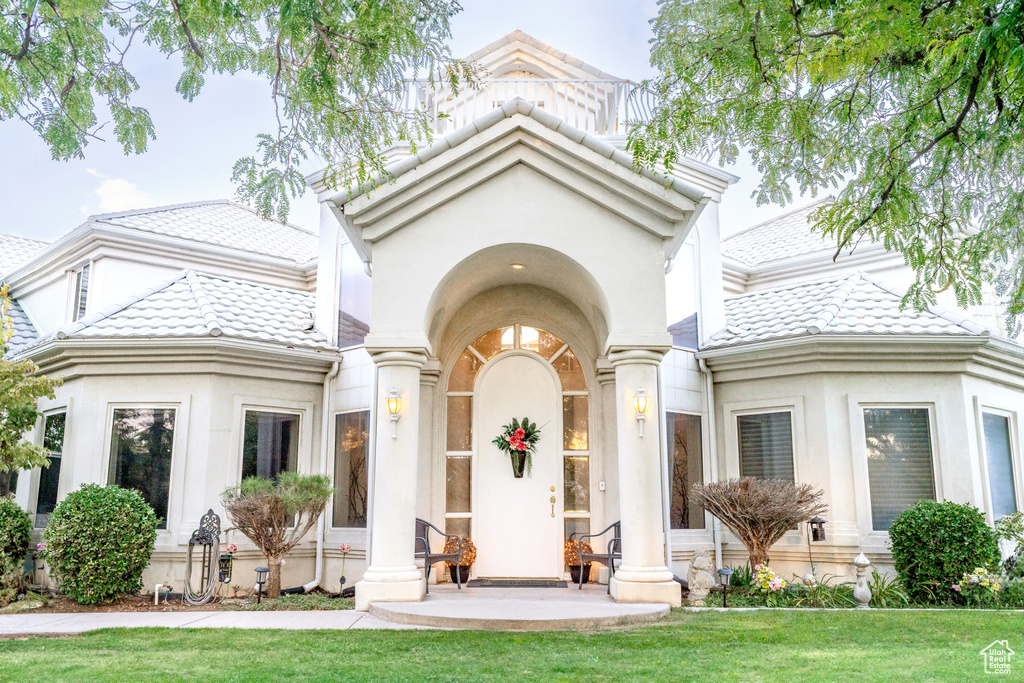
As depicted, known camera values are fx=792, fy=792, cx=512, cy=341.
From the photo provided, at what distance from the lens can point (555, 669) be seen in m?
5.77

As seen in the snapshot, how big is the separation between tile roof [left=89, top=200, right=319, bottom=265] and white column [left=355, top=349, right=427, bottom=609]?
19.3 feet

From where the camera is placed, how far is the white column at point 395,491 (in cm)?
830

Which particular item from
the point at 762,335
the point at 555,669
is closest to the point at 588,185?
the point at 762,335

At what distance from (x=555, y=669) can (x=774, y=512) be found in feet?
14.8

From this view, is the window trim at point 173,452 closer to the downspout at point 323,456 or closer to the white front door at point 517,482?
the downspout at point 323,456

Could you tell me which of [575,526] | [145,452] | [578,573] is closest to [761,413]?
[575,526]

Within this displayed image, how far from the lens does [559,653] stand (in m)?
6.33

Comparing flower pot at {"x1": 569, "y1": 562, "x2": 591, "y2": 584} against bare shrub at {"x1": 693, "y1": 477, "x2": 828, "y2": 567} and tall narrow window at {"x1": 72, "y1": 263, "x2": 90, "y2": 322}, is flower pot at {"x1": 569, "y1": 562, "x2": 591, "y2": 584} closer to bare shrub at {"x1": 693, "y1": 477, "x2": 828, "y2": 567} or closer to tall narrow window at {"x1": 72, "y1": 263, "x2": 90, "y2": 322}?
bare shrub at {"x1": 693, "y1": 477, "x2": 828, "y2": 567}

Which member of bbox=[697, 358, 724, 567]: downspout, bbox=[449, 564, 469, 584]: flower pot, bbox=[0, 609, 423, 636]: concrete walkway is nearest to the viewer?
bbox=[0, 609, 423, 636]: concrete walkway

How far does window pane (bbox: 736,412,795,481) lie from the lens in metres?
10.6

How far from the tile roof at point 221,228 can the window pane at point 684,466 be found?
710 centimetres

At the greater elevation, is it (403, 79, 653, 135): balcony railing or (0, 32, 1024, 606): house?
(403, 79, 653, 135): balcony railing

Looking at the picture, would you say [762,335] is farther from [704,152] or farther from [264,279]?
[264,279]

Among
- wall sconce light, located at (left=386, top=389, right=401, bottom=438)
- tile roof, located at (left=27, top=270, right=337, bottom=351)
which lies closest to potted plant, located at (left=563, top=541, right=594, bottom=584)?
wall sconce light, located at (left=386, top=389, right=401, bottom=438)
